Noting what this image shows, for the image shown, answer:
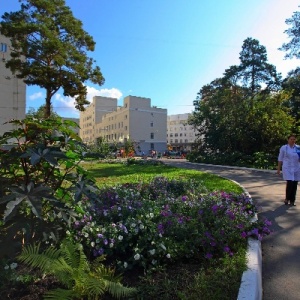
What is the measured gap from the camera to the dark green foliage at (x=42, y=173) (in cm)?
252

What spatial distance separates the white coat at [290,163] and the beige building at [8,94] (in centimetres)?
4511

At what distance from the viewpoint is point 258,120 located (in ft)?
74.5

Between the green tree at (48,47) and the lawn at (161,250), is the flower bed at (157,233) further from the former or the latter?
the green tree at (48,47)

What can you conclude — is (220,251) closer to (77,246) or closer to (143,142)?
(77,246)

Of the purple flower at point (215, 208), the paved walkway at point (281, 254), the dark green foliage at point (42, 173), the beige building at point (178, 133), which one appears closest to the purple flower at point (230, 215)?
the purple flower at point (215, 208)

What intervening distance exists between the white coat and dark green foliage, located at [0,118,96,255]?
597 cm

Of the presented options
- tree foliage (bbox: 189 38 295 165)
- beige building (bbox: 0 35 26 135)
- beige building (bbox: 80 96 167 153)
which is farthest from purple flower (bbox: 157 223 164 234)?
beige building (bbox: 80 96 167 153)

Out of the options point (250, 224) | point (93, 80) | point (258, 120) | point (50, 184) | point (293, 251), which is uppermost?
point (93, 80)

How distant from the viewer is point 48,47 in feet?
90.2

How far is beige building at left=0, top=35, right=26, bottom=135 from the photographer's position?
1836 inches

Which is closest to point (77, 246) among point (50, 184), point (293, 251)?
point (50, 184)

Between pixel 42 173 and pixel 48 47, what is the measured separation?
27359 millimetres

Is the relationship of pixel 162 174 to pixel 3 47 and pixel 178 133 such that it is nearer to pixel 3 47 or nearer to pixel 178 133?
pixel 3 47

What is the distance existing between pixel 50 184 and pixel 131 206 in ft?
5.89
